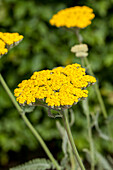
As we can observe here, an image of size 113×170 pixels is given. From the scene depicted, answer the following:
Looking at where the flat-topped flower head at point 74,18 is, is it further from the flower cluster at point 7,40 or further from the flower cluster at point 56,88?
the flower cluster at point 56,88

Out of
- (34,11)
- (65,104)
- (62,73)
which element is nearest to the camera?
(65,104)

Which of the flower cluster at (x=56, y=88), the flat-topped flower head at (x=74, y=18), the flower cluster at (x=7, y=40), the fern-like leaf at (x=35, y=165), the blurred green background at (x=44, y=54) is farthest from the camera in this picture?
the blurred green background at (x=44, y=54)

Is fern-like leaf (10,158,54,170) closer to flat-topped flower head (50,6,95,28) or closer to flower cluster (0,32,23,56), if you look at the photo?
flower cluster (0,32,23,56)

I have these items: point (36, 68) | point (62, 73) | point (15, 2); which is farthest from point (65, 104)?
point (15, 2)

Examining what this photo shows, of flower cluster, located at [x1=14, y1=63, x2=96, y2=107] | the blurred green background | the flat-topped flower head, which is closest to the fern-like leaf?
flower cluster, located at [x1=14, y1=63, x2=96, y2=107]

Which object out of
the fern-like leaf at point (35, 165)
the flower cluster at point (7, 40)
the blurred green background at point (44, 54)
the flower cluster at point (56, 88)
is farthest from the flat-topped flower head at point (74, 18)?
the blurred green background at point (44, 54)

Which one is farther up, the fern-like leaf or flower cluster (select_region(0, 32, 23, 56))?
flower cluster (select_region(0, 32, 23, 56))

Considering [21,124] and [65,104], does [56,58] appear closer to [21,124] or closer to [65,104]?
[21,124]
